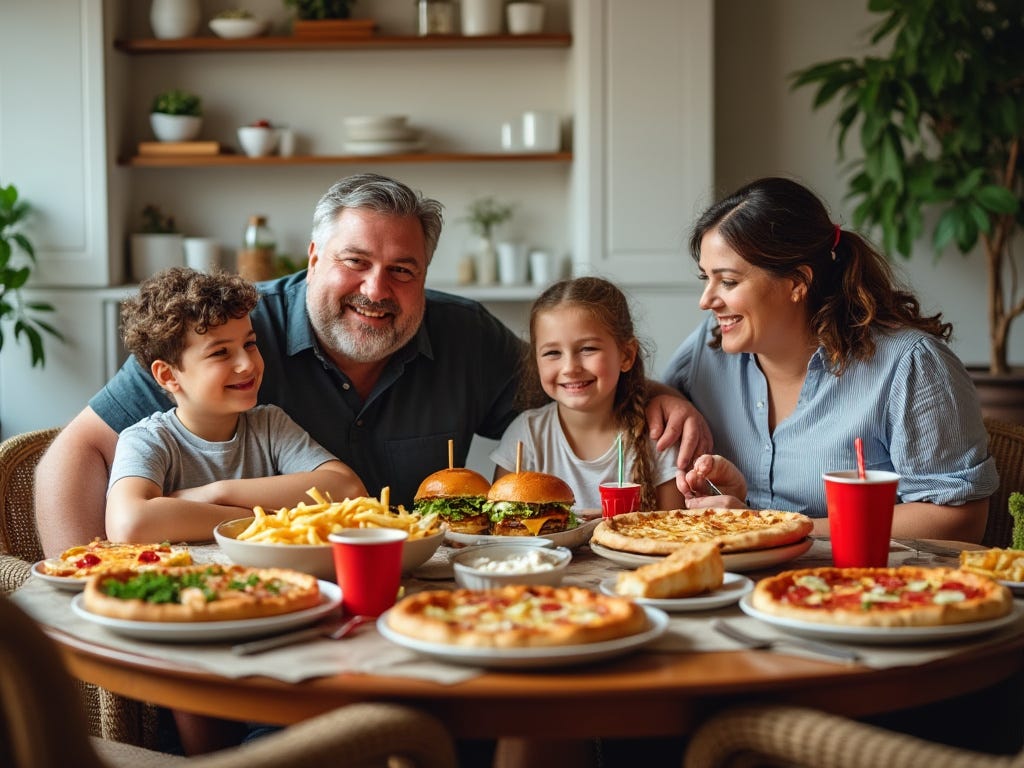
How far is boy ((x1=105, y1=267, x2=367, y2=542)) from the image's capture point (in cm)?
214

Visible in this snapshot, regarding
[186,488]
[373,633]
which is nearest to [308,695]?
[373,633]

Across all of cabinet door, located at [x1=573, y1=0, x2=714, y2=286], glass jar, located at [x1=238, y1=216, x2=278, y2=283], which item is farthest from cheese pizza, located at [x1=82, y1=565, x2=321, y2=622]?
glass jar, located at [x1=238, y1=216, x2=278, y2=283]

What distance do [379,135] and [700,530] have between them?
140 inches

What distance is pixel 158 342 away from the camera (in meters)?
2.23

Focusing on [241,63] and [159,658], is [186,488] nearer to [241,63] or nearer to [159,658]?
[159,658]

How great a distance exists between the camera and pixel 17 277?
465 centimetres

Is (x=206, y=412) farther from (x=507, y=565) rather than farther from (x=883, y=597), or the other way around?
(x=883, y=597)

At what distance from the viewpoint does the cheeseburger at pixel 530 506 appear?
186 centimetres

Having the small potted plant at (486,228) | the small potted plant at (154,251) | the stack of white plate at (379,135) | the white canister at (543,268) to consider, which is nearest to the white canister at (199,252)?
the small potted plant at (154,251)

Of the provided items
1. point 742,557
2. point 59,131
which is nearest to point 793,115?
point 59,131

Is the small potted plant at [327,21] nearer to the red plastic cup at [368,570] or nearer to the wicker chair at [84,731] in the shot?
the red plastic cup at [368,570]

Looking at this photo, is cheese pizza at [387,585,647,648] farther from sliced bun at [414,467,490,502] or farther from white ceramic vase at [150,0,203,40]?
white ceramic vase at [150,0,203,40]

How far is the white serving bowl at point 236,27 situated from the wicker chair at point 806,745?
437cm

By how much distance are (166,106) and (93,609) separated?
4.02 m
